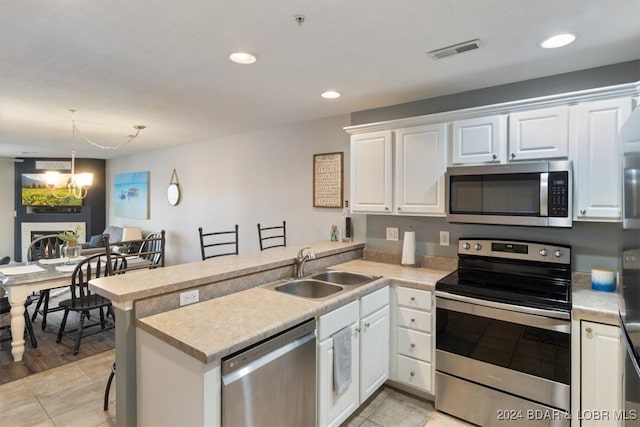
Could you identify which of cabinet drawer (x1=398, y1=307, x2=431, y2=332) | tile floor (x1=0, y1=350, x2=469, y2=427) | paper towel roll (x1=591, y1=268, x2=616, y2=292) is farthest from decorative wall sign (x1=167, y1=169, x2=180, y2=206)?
paper towel roll (x1=591, y1=268, x2=616, y2=292)

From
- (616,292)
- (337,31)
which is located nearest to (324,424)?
(616,292)

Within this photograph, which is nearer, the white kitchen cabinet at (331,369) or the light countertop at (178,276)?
the light countertop at (178,276)

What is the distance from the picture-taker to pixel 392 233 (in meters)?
3.25

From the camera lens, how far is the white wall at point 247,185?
379 centimetres

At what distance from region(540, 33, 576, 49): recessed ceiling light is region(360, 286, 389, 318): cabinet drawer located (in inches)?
72.9

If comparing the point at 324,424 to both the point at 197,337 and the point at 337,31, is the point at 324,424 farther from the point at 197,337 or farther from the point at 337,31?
the point at 337,31

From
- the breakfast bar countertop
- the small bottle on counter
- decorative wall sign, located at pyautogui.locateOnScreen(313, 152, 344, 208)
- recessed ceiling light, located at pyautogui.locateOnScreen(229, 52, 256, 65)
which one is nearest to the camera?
the breakfast bar countertop

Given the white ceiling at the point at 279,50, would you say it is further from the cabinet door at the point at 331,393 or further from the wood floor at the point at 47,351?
the wood floor at the point at 47,351

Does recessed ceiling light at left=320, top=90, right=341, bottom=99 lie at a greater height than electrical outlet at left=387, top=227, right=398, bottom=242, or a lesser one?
greater

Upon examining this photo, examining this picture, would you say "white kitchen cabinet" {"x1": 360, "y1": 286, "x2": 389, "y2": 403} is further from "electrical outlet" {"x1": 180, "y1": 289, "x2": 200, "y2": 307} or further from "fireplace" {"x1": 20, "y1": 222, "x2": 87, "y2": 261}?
"fireplace" {"x1": 20, "y1": 222, "x2": 87, "y2": 261}

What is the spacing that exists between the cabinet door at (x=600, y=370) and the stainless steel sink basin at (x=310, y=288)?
1451 mm

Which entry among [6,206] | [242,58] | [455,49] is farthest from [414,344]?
[6,206]

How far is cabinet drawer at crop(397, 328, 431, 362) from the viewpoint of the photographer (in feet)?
7.96

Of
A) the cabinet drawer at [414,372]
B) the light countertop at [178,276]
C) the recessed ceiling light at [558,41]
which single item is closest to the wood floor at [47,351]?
the light countertop at [178,276]
